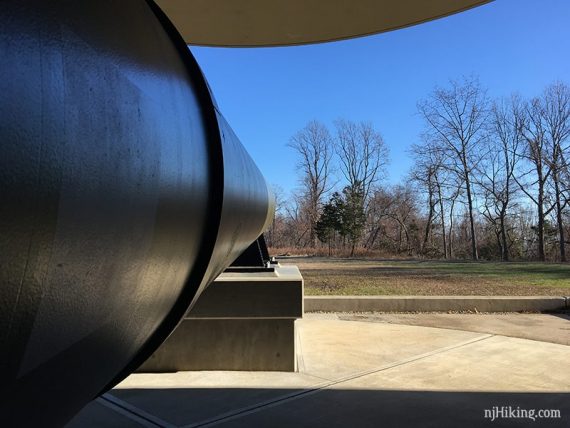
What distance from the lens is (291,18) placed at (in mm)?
6117

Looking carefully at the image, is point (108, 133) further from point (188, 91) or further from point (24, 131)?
point (188, 91)

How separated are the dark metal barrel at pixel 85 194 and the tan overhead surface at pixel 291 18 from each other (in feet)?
17.6

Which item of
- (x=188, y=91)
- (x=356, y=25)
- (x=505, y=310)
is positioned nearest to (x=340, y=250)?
(x=505, y=310)

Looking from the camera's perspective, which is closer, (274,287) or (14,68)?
(14,68)

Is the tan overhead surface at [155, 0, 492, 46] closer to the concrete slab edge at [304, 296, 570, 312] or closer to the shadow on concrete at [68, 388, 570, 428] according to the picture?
the shadow on concrete at [68, 388, 570, 428]

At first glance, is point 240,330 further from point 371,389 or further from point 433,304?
point 433,304

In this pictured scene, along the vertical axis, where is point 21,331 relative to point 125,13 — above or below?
below

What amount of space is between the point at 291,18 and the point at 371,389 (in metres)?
4.40

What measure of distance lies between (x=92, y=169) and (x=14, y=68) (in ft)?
0.44

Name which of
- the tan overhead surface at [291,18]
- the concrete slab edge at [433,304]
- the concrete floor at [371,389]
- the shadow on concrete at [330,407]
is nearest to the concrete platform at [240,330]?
the concrete floor at [371,389]

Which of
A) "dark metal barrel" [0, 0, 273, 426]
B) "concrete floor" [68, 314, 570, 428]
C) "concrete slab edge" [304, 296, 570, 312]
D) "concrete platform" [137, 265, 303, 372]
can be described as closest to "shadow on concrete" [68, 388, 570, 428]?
"concrete floor" [68, 314, 570, 428]

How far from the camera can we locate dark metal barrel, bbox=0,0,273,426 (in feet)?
1.38

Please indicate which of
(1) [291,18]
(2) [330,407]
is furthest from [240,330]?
(1) [291,18]

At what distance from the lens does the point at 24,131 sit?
1.37 feet
